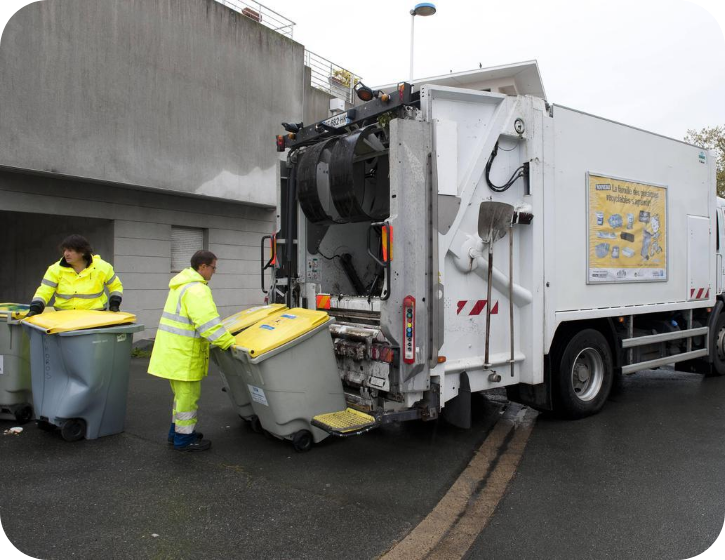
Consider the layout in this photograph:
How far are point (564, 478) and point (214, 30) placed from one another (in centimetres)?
939

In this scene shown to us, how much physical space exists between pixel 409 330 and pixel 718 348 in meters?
5.67

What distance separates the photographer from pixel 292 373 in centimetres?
409

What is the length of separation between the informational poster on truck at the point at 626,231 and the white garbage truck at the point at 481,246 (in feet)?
0.06

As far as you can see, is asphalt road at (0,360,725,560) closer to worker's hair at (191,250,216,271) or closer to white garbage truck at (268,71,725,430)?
white garbage truck at (268,71,725,430)

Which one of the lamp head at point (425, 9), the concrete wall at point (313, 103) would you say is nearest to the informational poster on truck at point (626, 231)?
the lamp head at point (425, 9)

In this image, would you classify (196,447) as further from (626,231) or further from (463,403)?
(626,231)

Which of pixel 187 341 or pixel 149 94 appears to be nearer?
pixel 187 341

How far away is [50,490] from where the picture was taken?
11.9 ft

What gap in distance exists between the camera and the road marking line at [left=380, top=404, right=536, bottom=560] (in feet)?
9.66

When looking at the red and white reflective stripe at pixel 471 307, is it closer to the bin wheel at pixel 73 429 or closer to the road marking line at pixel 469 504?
the road marking line at pixel 469 504

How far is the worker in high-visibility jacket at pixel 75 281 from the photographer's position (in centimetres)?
491

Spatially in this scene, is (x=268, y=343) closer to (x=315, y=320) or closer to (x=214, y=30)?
(x=315, y=320)

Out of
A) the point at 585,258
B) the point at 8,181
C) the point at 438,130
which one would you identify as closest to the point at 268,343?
the point at 438,130

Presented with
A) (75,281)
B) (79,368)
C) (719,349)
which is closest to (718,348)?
(719,349)
